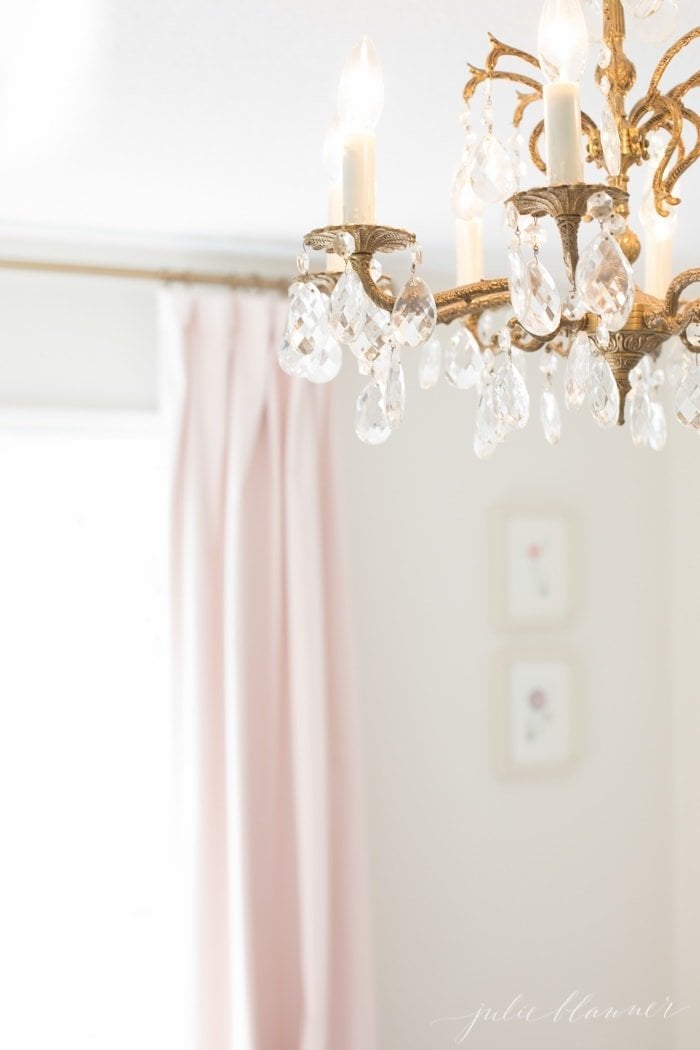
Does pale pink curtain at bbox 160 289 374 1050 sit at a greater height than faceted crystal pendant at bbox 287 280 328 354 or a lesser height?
lesser

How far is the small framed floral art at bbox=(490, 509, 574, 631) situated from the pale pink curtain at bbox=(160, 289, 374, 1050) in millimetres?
568

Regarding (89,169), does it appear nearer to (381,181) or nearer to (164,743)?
(381,181)

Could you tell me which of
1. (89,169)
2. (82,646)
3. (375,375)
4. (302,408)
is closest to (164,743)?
(82,646)

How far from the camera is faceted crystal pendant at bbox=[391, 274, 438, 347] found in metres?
1.18

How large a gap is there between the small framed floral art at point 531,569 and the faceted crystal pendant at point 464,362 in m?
1.90

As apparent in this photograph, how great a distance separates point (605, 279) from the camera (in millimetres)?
1069

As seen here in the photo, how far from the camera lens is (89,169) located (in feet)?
8.44

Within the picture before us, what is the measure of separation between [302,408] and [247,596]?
0.50 metres

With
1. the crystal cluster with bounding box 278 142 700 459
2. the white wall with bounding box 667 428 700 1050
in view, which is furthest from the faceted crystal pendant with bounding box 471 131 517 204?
the white wall with bounding box 667 428 700 1050

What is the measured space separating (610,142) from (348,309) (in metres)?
0.37

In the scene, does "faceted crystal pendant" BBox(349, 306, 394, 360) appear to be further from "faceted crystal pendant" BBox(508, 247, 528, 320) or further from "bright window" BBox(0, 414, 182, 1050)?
"bright window" BBox(0, 414, 182, 1050)

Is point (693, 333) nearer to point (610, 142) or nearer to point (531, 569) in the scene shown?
point (610, 142)

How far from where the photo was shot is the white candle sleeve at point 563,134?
43.8 inches

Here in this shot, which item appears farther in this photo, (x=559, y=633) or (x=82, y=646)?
(x=559, y=633)
